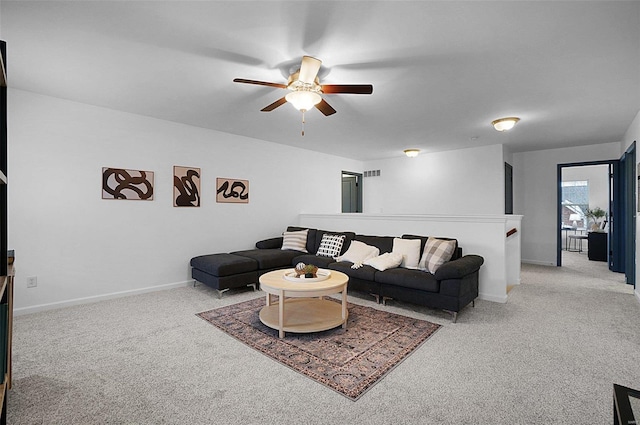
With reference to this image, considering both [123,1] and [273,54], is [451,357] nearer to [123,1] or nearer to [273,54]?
[273,54]

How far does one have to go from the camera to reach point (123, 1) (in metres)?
2.00

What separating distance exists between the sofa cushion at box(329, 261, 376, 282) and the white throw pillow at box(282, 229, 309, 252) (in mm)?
1204

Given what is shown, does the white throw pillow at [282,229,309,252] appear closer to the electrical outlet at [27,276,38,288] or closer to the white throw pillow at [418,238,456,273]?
the white throw pillow at [418,238,456,273]

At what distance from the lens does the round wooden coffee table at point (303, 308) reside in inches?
115

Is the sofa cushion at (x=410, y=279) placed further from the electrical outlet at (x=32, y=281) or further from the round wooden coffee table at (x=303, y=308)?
the electrical outlet at (x=32, y=281)

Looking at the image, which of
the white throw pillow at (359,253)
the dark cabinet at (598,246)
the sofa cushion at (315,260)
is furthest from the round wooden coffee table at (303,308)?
the dark cabinet at (598,246)

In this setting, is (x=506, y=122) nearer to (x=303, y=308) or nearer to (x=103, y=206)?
(x=303, y=308)

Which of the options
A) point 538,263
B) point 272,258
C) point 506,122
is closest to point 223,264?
point 272,258

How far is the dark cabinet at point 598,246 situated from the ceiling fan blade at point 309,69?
820 cm

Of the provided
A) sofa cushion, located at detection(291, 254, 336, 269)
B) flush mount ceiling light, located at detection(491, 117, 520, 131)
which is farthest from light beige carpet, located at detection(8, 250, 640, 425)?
flush mount ceiling light, located at detection(491, 117, 520, 131)

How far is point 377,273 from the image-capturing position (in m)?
3.85

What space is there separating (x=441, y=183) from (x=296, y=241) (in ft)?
11.8

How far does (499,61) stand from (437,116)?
159 centimetres

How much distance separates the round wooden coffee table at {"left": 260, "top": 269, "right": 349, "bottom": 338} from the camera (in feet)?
9.57
